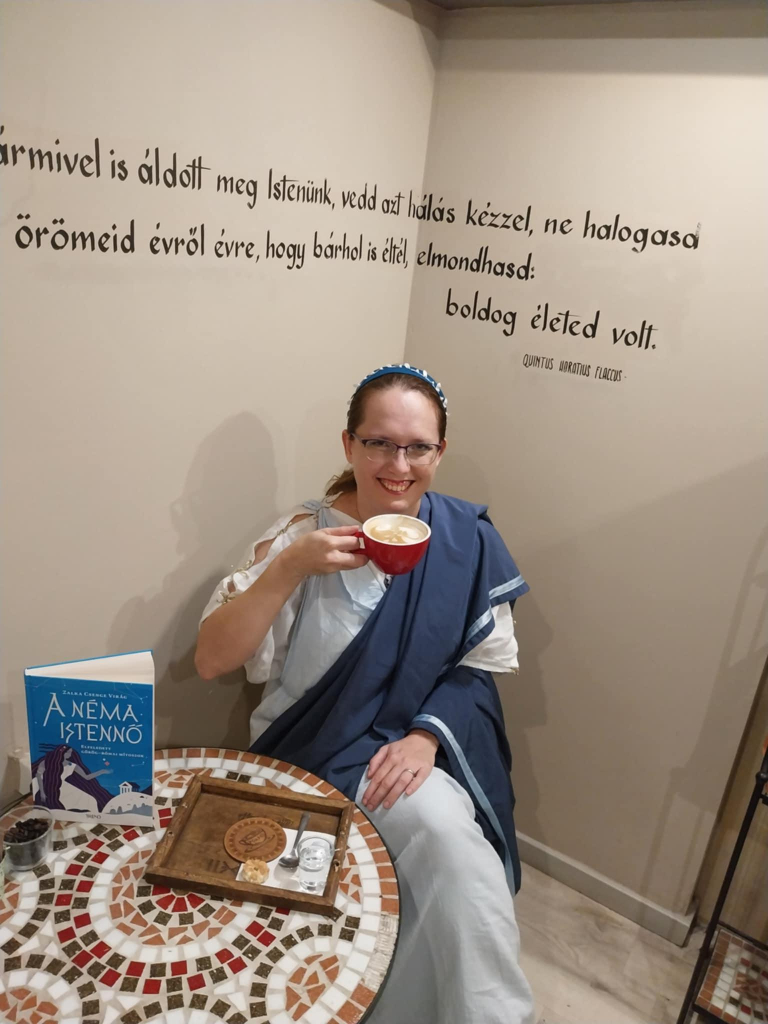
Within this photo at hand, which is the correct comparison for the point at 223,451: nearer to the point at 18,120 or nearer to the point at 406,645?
the point at 406,645

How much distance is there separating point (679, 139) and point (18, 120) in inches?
47.5

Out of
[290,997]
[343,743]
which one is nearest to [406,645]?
[343,743]

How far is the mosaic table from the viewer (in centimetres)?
87

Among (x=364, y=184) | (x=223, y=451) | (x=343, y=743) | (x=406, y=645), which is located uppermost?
(x=364, y=184)

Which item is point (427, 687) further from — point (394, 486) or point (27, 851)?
point (27, 851)

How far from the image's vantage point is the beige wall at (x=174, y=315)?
3.58 feet

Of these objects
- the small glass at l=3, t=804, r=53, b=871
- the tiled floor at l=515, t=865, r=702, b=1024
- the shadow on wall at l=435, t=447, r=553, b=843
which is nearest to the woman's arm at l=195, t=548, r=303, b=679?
the small glass at l=3, t=804, r=53, b=871

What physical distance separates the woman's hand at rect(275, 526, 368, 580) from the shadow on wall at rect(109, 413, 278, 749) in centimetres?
30

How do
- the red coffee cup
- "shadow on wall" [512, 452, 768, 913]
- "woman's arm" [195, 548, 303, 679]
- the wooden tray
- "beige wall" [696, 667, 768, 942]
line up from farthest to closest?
"beige wall" [696, 667, 768, 942], "shadow on wall" [512, 452, 768, 913], "woman's arm" [195, 548, 303, 679], the red coffee cup, the wooden tray

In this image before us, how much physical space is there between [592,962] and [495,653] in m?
0.86

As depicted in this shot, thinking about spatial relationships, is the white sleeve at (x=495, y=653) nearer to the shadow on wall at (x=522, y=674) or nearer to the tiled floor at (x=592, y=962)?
the shadow on wall at (x=522, y=674)

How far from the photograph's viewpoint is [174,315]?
4.30 feet

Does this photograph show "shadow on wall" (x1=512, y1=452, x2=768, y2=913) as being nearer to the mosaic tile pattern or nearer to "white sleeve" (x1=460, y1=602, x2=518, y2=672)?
the mosaic tile pattern

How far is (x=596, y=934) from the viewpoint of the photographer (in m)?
1.87
